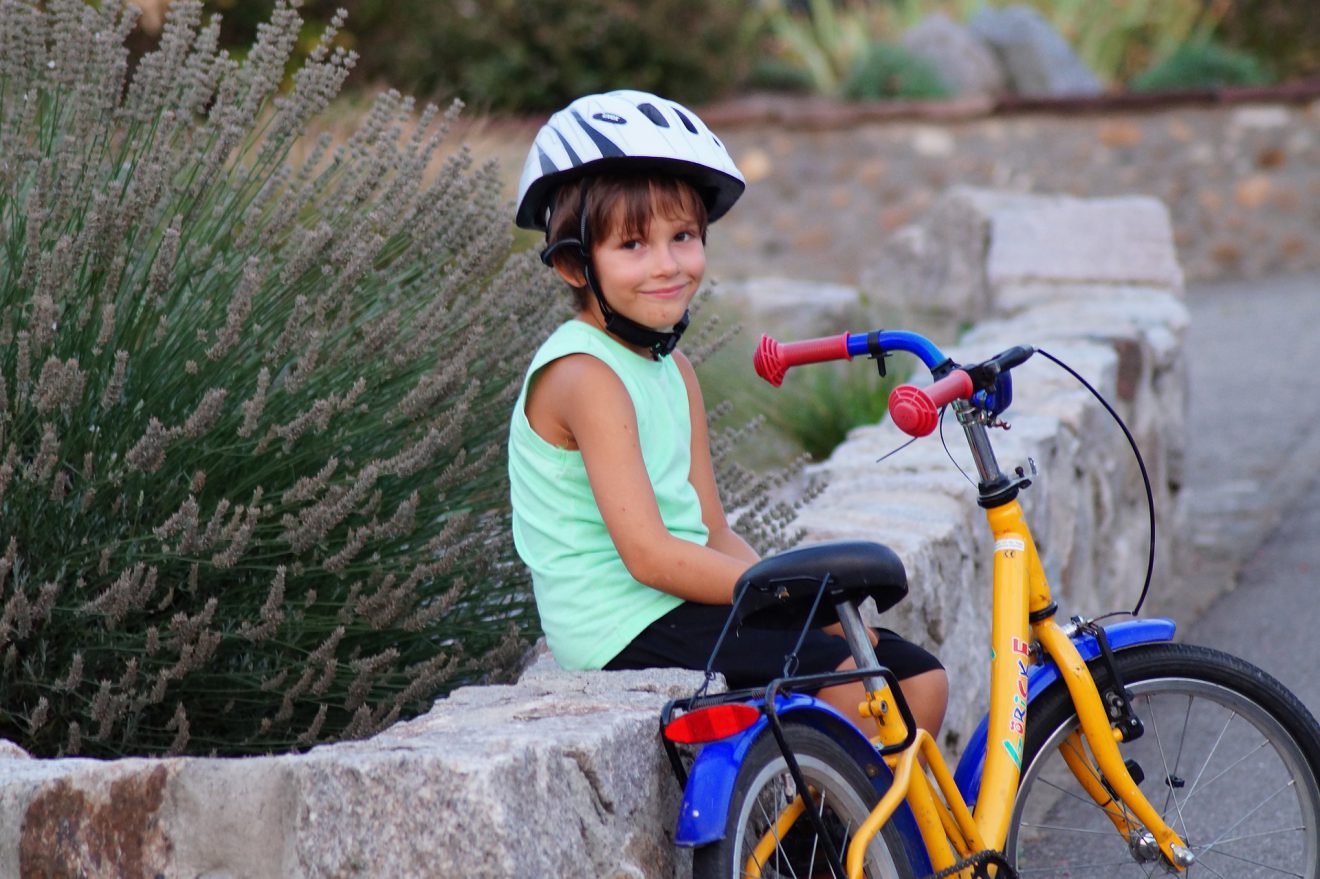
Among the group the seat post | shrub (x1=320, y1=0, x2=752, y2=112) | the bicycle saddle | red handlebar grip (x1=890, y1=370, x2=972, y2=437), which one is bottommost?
the seat post

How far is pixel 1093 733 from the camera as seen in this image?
2.39 meters

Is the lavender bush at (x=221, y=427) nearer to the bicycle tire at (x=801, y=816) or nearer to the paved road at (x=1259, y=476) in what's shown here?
the bicycle tire at (x=801, y=816)

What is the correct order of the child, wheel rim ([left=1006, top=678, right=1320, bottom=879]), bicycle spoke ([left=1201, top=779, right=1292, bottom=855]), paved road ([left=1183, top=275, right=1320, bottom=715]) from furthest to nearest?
1. paved road ([left=1183, top=275, right=1320, bottom=715])
2. bicycle spoke ([left=1201, top=779, right=1292, bottom=855])
3. wheel rim ([left=1006, top=678, right=1320, bottom=879])
4. the child

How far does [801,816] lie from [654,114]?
1.06 meters

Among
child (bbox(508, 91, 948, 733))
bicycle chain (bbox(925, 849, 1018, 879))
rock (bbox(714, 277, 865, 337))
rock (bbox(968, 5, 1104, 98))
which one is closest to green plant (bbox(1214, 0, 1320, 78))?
rock (bbox(968, 5, 1104, 98))

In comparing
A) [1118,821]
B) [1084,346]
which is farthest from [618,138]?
[1084,346]

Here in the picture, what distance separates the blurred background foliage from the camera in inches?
432

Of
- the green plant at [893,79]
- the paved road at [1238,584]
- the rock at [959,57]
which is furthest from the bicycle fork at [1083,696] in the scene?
the rock at [959,57]

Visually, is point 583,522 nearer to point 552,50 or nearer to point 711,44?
point 552,50

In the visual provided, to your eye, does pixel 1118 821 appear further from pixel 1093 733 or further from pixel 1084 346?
pixel 1084 346

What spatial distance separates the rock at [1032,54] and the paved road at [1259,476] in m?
2.75

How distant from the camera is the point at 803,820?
214 centimetres

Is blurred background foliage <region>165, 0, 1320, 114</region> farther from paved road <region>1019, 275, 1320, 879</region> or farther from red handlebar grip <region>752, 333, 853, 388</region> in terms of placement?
red handlebar grip <region>752, 333, 853, 388</region>

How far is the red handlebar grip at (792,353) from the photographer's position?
2318 mm
